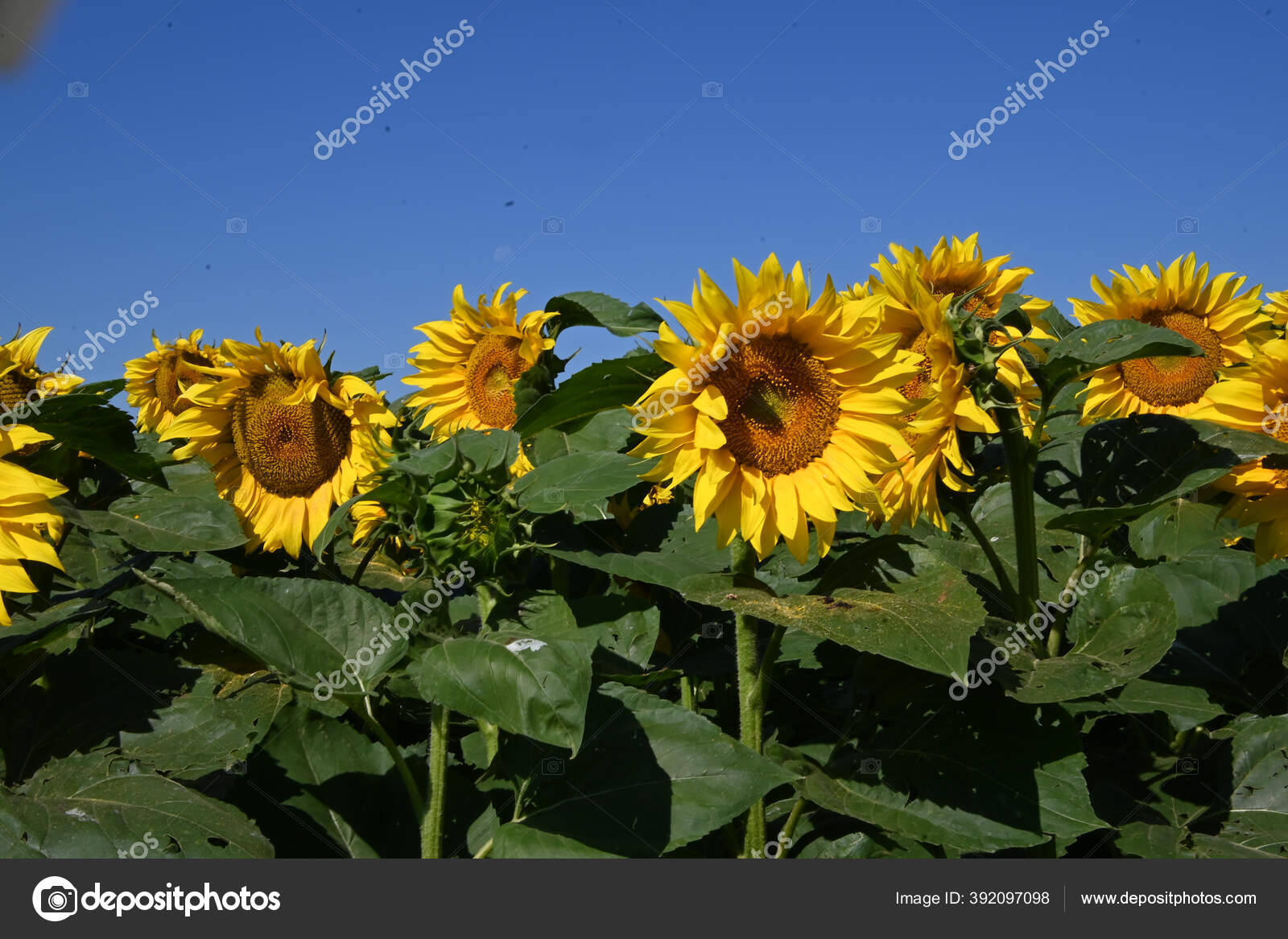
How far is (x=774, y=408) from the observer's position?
2.46 m

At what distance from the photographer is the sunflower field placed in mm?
2051

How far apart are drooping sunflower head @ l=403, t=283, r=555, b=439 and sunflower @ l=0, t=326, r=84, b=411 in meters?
1.31

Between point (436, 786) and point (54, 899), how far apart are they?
27.6 inches

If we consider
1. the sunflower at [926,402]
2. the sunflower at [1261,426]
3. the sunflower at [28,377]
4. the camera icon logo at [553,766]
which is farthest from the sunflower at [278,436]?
the sunflower at [1261,426]

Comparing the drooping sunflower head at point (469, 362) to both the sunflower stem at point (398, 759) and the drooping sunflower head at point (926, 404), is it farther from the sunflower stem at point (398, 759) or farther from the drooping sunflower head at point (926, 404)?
the sunflower stem at point (398, 759)

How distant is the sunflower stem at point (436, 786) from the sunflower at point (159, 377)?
457 cm

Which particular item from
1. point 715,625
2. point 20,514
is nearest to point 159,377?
point 20,514

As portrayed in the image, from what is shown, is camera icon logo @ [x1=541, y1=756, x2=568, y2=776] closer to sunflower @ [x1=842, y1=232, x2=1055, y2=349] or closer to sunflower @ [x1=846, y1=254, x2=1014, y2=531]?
sunflower @ [x1=846, y1=254, x2=1014, y2=531]

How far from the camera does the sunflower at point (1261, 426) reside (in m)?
2.77

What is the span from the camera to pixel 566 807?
2.09 meters

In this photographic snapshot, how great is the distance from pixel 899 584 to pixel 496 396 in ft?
8.10

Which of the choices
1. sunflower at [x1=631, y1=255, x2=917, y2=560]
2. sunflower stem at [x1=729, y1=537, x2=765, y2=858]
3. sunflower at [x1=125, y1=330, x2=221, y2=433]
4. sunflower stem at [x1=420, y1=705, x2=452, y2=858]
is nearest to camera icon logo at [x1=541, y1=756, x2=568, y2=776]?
sunflower stem at [x1=420, y1=705, x2=452, y2=858]

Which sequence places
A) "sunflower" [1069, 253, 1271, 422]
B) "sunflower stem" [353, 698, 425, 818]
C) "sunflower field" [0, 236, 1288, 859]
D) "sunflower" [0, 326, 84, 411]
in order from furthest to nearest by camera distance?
1. "sunflower" [1069, 253, 1271, 422]
2. "sunflower" [0, 326, 84, 411]
3. "sunflower stem" [353, 698, 425, 818]
4. "sunflower field" [0, 236, 1288, 859]

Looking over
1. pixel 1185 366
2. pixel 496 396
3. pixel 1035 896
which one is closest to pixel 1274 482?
pixel 1035 896
